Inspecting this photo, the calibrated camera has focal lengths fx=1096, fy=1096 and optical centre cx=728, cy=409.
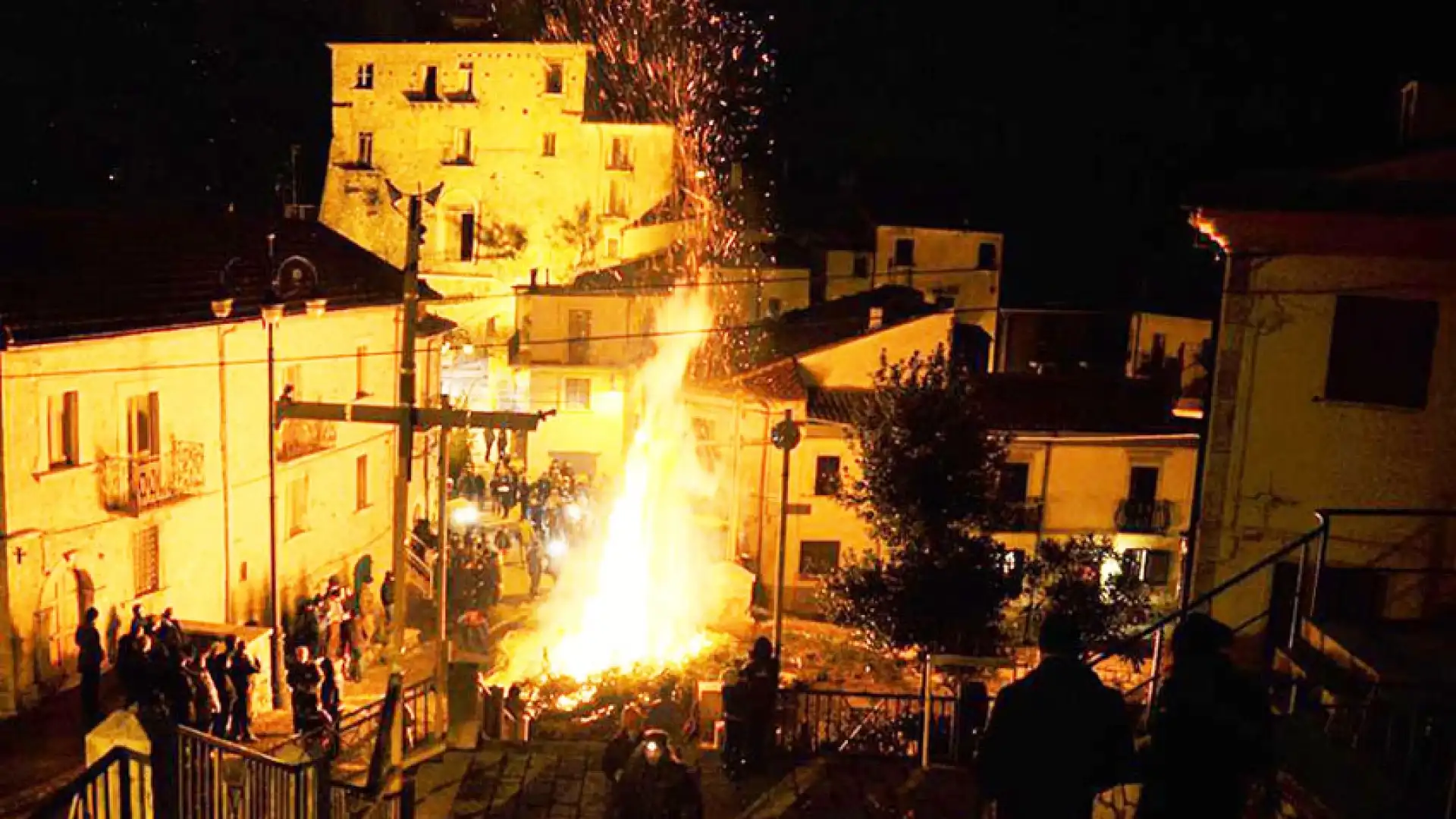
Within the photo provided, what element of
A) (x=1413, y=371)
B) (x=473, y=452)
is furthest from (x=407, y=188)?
(x=1413, y=371)

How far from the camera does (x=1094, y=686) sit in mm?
6699

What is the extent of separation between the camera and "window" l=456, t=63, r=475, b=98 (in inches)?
2350

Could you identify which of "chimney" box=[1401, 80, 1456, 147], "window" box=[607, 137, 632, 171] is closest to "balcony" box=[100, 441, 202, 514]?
"chimney" box=[1401, 80, 1456, 147]

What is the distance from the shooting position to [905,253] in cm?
5084

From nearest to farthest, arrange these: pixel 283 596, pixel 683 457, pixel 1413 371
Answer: pixel 1413 371 < pixel 283 596 < pixel 683 457

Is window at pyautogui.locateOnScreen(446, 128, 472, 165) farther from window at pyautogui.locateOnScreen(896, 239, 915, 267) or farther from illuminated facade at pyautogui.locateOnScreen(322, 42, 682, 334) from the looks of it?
window at pyautogui.locateOnScreen(896, 239, 915, 267)

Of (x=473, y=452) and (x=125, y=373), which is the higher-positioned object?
(x=125, y=373)

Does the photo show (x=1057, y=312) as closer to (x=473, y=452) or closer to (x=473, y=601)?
(x=473, y=452)

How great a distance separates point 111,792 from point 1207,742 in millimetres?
8724

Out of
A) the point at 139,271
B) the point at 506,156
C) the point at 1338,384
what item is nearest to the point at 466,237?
the point at 506,156

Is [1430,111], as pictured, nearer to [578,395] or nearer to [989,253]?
[578,395]

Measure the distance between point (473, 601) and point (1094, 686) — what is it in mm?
21589

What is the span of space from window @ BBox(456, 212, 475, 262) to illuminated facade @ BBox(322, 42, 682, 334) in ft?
0.23

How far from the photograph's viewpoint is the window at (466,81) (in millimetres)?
59688
